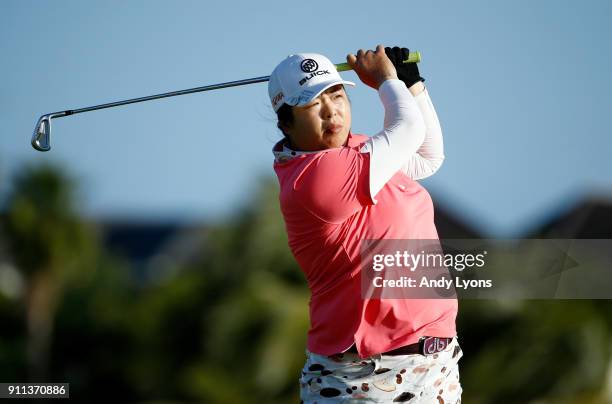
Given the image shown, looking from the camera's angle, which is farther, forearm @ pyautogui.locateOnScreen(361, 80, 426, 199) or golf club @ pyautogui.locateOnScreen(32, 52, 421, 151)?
golf club @ pyautogui.locateOnScreen(32, 52, 421, 151)

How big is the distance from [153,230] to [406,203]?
3843cm

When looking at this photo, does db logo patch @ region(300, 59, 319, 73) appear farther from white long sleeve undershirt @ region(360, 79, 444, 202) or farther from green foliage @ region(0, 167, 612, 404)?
green foliage @ region(0, 167, 612, 404)

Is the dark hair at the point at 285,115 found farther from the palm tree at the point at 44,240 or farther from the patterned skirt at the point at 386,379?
the palm tree at the point at 44,240

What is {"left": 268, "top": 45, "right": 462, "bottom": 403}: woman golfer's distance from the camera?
12.1 ft

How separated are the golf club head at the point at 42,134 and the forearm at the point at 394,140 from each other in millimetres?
1774

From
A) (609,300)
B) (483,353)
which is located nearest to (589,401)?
(483,353)

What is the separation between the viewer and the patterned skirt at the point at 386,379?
12.3 feet

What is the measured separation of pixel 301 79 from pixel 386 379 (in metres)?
1.03

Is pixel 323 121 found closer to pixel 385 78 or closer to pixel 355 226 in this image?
pixel 385 78

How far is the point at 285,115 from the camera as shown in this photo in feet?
12.9

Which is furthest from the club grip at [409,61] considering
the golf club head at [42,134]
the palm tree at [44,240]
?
the palm tree at [44,240]

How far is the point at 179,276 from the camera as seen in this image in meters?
15.4

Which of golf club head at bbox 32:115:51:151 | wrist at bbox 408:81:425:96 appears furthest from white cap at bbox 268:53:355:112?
golf club head at bbox 32:115:51:151

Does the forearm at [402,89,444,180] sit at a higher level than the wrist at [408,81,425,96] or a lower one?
lower
